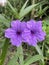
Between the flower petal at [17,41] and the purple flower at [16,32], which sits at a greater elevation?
the purple flower at [16,32]

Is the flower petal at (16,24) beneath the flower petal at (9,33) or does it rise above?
above

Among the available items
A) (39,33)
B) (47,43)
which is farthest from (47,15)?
(39,33)

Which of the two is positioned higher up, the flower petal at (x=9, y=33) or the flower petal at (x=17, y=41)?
the flower petal at (x=9, y=33)

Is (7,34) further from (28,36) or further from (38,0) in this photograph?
(38,0)

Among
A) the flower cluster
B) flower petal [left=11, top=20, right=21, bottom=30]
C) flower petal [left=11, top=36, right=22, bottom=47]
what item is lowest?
flower petal [left=11, top=36, right=22, bottom=47]

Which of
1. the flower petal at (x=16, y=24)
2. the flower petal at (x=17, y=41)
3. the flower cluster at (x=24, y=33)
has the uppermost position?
the flower petal at (x=16, y=24)

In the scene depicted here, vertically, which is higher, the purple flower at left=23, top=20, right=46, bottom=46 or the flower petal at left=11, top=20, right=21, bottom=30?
the flower petal at left=11, top=20, right=21, bottom=30
